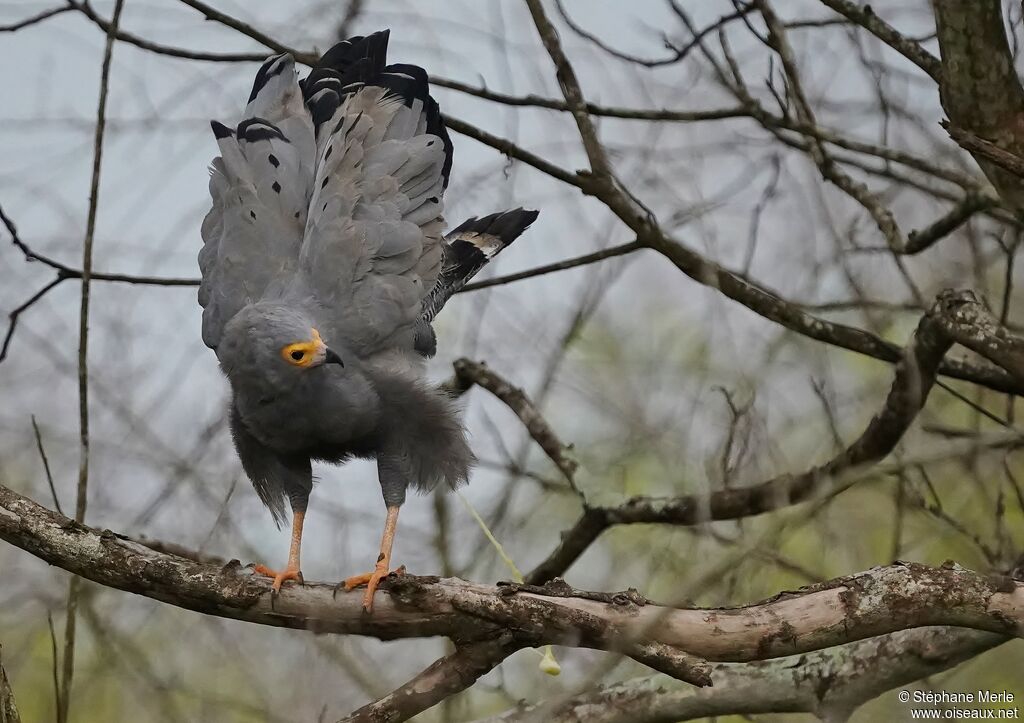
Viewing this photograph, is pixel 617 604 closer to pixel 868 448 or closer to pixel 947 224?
pixel 868 448

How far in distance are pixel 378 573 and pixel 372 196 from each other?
4.99 feet

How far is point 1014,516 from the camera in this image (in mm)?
6262

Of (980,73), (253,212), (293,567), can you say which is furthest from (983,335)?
(253,212)

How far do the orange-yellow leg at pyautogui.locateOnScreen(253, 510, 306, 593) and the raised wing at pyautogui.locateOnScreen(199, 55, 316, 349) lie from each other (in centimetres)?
74

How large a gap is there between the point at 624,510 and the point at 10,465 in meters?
3.14

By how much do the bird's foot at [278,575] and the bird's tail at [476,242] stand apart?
1534 millimetres

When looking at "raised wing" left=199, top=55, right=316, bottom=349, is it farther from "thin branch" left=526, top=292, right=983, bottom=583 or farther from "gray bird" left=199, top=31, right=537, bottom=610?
"thin branch" left=526, top=292, right=983, bottom=583

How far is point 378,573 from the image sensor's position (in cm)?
361

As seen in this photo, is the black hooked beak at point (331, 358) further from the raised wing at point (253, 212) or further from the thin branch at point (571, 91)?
the thin branch at point (571, 91)

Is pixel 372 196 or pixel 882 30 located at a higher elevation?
pixel 882 30

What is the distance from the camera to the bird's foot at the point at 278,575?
3420mm

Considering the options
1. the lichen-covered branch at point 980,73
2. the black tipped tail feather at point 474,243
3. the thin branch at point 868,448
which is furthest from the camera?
the black tipped tail feather at point 474,243

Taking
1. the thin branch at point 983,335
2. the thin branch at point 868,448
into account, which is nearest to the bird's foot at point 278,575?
the thin branch at point 868,448

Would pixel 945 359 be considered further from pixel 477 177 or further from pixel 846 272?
pixel 477 177
